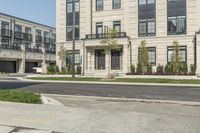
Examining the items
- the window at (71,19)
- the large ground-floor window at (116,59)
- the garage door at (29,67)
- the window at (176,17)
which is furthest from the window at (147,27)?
the garage door at (29,67)

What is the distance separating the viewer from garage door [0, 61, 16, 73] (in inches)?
2322

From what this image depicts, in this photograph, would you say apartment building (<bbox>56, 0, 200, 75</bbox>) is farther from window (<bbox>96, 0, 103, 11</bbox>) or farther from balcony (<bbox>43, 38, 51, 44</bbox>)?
balcony (<bbox>43, 38, 51, 44</bbox>)

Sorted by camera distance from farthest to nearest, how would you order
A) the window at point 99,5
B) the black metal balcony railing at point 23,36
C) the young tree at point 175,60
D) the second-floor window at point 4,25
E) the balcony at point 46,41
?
the balcony at point 46,41 < the black metal balcony railing at point 23,36 < the second-floor window at point 4,25 < the window at point 99,5 < the young tree at point 175,60

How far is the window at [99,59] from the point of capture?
40.2 meters

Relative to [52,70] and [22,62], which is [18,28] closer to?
[22,62]

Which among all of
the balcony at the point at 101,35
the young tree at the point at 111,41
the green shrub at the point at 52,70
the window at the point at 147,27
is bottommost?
the green shrub at the point at 52,70

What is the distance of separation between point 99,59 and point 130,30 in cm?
540

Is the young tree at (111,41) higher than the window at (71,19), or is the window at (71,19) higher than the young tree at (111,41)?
the window at (71,19)

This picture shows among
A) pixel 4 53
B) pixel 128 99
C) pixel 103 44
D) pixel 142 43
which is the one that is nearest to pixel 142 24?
pixel 142 43

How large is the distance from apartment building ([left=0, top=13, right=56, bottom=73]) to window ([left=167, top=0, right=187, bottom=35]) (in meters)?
24.8

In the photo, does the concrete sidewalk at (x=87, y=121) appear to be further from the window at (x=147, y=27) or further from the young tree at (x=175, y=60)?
the window at (x=147, y=27)

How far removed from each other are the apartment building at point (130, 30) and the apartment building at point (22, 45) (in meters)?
14.7

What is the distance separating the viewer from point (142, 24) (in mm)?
38906

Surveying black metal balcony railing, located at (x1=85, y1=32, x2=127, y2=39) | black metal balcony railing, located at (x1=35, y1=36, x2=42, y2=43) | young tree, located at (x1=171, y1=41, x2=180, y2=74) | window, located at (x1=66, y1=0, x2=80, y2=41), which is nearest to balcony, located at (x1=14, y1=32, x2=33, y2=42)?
black metal balcony railing, located at (x1=35, y1=36, x2=42, y2=43)
